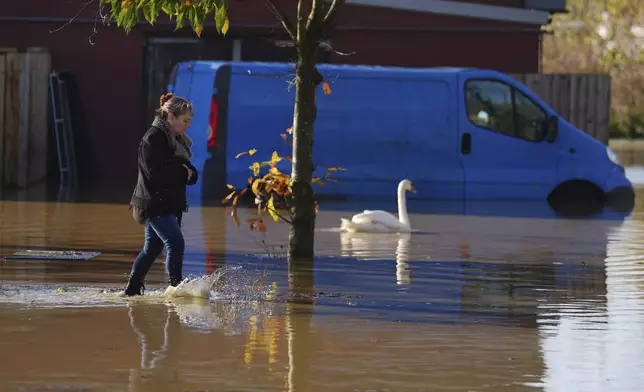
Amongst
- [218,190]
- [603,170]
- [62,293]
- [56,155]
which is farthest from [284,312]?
[56,155]

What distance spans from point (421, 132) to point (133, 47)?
6763 millimetres

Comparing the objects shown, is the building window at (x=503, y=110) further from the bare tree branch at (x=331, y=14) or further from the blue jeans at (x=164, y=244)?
the blue jeans at (x=164, y=244)

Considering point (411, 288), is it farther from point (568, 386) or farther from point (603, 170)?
point (603, 170)

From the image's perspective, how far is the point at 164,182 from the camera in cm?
1173

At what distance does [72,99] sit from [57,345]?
A: 1796 cm

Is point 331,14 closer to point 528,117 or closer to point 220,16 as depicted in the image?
point 220,16

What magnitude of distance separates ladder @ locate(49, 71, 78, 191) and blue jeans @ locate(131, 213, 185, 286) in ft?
47.5

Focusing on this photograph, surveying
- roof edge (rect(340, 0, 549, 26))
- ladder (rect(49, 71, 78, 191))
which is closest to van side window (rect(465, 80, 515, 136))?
roof edge (rect(340, 0, 549, 26))

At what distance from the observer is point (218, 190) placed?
22.2 metres

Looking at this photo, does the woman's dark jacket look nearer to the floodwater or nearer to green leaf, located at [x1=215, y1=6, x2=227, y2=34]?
the floodwater

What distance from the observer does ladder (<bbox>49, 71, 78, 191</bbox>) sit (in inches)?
1040

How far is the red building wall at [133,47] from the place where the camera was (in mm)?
27344

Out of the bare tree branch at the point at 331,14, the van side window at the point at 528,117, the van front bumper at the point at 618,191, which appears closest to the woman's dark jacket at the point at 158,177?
the bare tree branch at the point at 331,14

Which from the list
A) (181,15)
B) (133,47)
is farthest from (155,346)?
(133,47)
